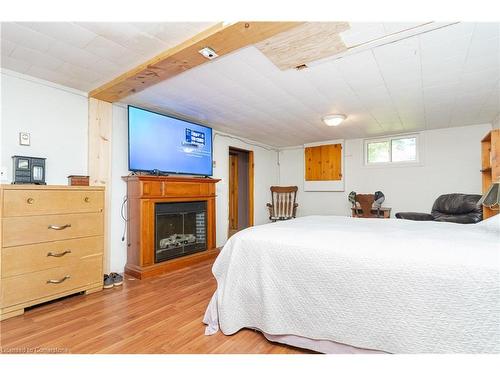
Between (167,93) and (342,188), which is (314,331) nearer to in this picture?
(167,93)

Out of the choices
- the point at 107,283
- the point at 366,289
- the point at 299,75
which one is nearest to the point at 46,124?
the point at 107,283

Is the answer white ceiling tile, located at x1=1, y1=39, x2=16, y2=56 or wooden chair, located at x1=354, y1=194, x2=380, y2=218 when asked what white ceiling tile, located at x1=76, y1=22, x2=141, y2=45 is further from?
wooden chair, located at x1=354, y1=194, x2=380, y2=218

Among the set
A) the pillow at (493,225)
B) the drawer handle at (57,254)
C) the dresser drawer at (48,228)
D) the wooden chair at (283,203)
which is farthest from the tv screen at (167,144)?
the pillow at (493,225)

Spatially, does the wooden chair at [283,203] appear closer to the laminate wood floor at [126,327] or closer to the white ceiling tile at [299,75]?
the white ceiling tile at [299,75]

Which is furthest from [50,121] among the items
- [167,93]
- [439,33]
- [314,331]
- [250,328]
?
[439,33]

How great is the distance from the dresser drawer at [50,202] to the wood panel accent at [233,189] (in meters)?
3.26

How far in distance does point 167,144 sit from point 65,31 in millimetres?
1700

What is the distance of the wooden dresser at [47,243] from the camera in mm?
1886

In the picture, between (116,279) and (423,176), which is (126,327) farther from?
(423,176)

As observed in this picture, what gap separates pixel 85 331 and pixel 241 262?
121 cm

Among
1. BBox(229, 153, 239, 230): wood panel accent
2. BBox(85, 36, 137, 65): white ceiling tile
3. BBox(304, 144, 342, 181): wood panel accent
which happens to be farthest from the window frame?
BBox(85, 36, 137, 65): white ceiling tile

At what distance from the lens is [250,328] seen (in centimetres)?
172

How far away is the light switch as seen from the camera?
7.50 feet

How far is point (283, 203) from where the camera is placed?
5773mm
